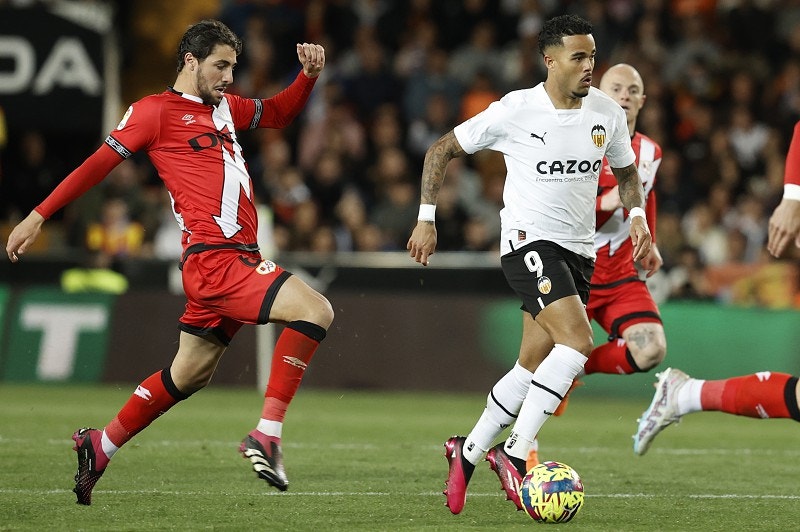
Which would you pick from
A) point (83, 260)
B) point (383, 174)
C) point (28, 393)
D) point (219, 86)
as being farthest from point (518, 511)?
point (383, 174)

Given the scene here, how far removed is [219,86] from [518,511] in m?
2.62

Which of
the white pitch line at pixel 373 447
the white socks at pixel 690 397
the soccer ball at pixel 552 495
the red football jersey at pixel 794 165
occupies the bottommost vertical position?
the white pitch line at pixel 373 447

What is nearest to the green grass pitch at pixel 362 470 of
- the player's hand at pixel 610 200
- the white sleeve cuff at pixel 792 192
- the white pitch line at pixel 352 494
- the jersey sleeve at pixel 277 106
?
the white pitch line at pixel 352 494

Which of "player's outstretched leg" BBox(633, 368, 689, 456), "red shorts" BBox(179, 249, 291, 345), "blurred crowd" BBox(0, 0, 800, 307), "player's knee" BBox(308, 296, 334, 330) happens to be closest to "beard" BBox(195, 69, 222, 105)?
"red shorts" BBox(179, 249, 291, 345)

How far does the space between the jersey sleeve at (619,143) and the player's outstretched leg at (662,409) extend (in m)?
1.23

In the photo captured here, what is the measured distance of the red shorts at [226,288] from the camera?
22.2 ft

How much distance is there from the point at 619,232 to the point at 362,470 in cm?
220

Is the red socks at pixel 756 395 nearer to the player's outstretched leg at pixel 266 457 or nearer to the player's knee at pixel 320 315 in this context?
the player's knee at pixel 320 315

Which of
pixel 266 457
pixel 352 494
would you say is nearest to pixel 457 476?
pixel 352 494

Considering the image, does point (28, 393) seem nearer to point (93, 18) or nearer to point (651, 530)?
point (93, 18)

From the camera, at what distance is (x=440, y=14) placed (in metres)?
18.5

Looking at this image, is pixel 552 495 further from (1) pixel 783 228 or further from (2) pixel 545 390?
(1) pixel 783 228

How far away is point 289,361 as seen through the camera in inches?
271

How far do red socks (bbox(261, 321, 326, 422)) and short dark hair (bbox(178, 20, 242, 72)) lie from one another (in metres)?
1.48
